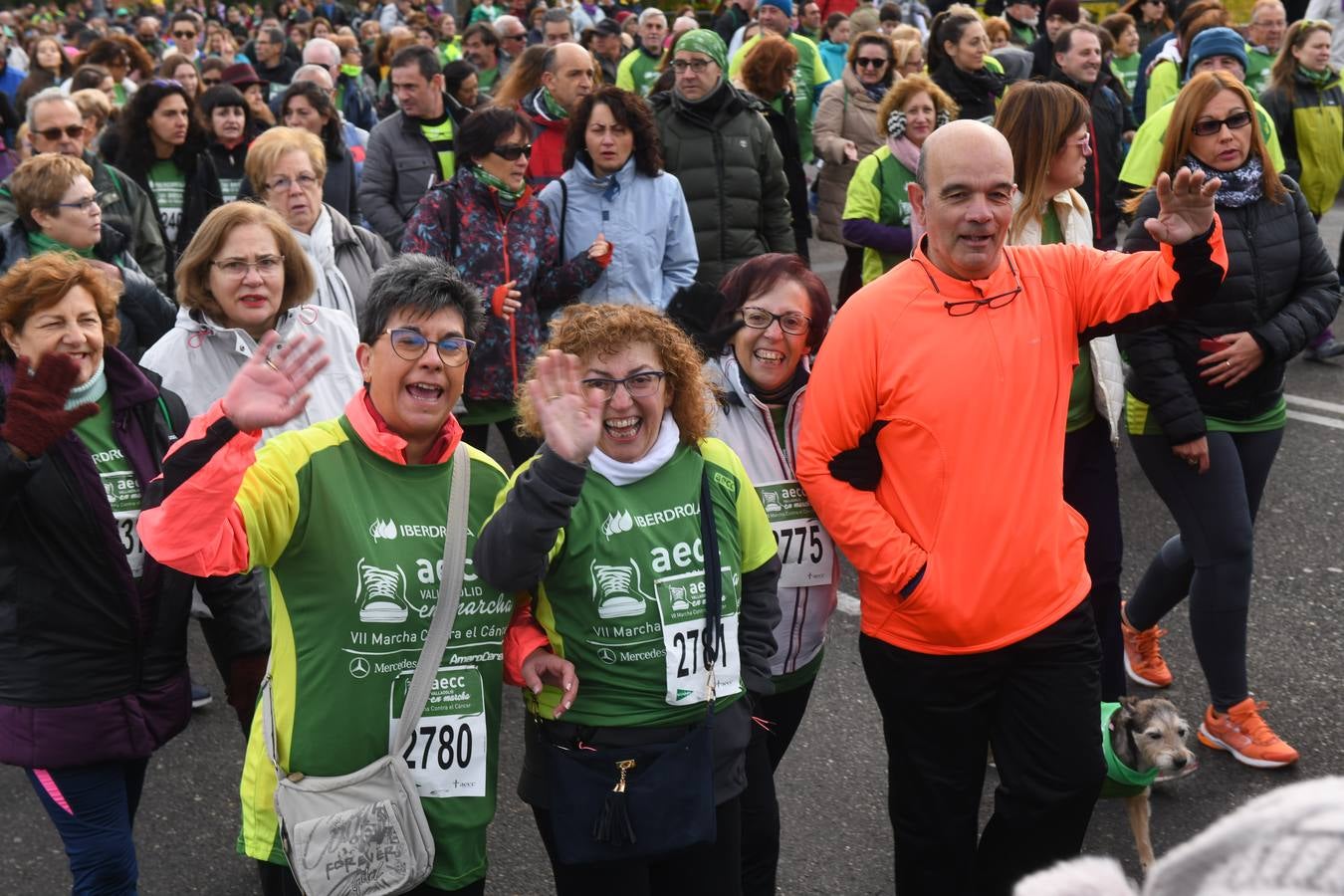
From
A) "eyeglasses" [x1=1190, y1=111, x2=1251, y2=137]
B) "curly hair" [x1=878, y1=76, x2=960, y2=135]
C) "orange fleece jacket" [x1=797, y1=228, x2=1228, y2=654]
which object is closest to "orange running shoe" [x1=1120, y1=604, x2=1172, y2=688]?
"eyeglasses" [x1=1190, y1=111, x2=1251, y2=137]

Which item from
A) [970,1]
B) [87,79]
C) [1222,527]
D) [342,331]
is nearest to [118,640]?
[342,331]

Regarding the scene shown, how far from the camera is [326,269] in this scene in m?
5.32

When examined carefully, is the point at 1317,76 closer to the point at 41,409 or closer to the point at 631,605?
the point at 631,605

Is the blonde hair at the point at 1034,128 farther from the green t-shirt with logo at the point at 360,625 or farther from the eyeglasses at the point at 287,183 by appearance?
the eyeglasses at the point at 287,183

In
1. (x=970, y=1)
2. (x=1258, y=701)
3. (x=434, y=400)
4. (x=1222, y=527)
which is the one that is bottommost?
(x=1258, y=701)

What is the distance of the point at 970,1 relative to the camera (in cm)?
1972

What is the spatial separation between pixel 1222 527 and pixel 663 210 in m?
2.77

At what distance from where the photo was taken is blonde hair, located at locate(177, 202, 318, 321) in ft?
13.7

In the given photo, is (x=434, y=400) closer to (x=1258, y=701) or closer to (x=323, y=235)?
(x=323, y=235)

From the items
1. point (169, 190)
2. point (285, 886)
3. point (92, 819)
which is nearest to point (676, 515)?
point (285, 886)

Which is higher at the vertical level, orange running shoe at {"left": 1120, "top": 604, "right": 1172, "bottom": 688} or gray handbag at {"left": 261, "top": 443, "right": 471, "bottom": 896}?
gray handbag at {"left": 261, "top": 443, "right": 471, "bottom": 896}

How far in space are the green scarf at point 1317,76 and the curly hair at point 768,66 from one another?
304 cm

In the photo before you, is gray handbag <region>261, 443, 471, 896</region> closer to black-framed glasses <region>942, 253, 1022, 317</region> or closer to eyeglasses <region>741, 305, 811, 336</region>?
eyeglasses <region>741, 305, 811, 336</region>

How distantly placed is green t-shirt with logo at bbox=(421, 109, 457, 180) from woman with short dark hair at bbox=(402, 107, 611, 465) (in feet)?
6.05
